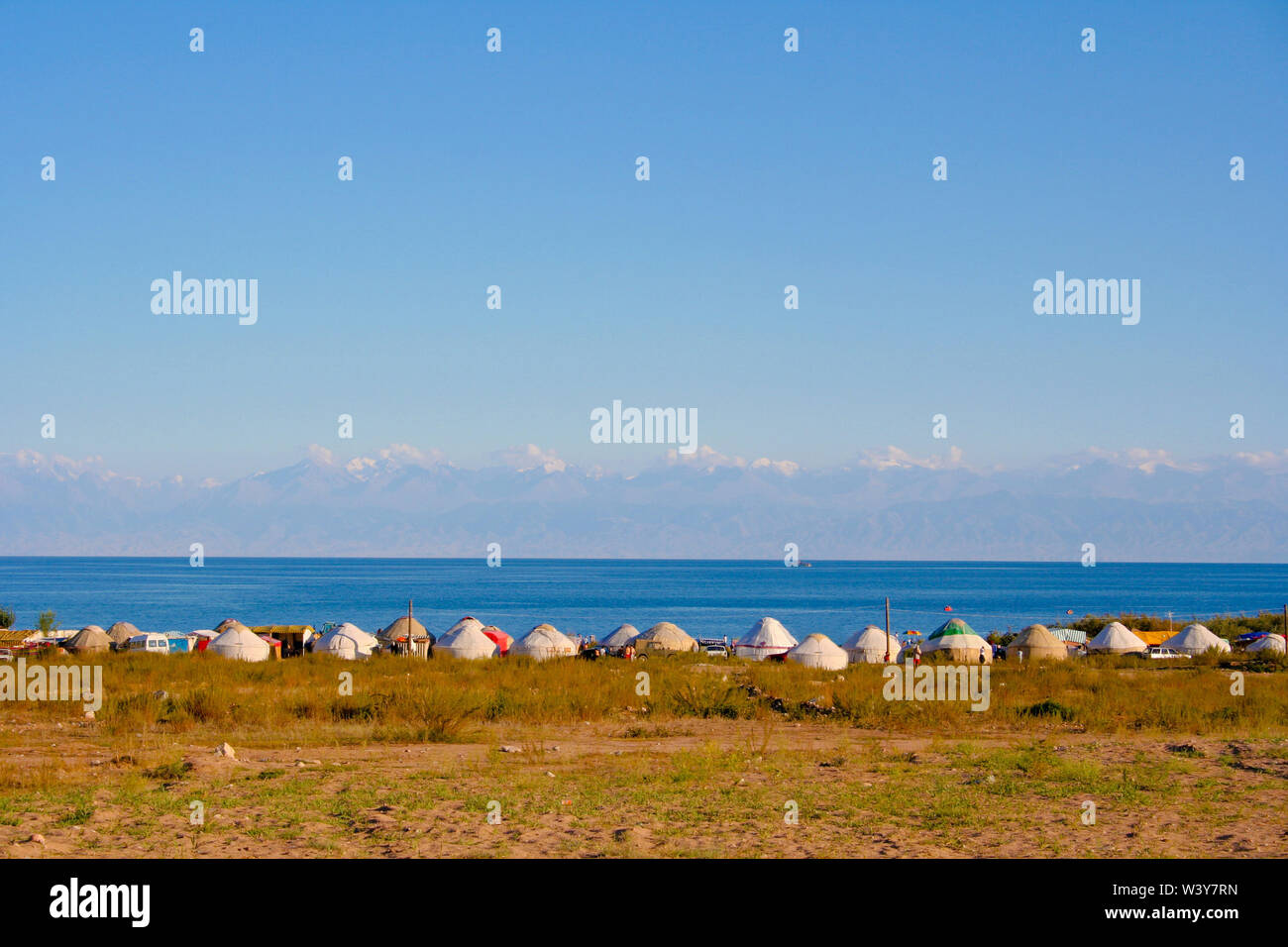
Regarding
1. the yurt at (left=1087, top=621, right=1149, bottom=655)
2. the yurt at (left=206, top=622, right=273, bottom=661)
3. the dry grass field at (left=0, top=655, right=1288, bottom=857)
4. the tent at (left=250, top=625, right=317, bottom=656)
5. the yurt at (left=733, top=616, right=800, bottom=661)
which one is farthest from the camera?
the tent at (left=250, top=625, right=317, bottom=656)

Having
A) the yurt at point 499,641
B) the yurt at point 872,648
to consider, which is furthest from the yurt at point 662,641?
the yurt at point 872,648

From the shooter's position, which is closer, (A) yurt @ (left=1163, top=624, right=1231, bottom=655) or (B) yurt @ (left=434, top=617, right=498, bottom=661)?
(B) yurt @ (left=434, top=617, right=498, bottom=661)

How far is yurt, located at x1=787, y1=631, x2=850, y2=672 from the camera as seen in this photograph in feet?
126

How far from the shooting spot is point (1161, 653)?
150 feet

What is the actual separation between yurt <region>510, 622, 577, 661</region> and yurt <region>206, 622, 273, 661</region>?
913 centimetres

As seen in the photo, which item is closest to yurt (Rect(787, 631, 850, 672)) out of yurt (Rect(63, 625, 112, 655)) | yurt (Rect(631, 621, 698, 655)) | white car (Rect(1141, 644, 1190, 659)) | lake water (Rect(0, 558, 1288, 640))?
yurt (Rect(631, 621, 698, 655))

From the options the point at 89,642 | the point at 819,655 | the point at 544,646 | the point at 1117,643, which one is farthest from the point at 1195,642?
the point at 89,642

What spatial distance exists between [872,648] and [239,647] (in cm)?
2326

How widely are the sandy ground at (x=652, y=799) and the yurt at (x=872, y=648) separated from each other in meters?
23.0

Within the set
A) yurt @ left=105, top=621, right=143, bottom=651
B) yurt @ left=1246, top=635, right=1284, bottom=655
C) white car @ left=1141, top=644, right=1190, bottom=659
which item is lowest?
white car @ left=1141, top=644, right=1190, bottom=659

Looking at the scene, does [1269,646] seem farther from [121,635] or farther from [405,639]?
[121,635]

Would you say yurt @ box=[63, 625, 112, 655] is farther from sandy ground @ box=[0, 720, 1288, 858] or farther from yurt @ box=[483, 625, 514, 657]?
sandy ground @ box=[0, 720, 1288, 858]
